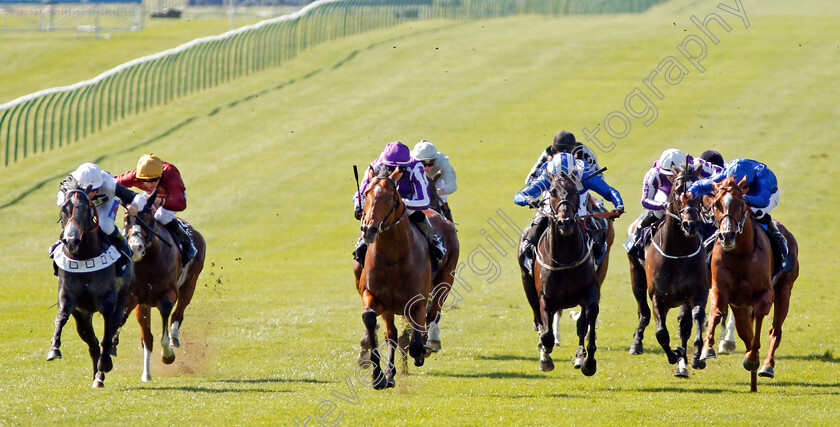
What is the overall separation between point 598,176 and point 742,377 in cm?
265

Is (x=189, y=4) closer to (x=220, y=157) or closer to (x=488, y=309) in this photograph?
(x=220, y=157)

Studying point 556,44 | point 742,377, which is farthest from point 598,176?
point 556,44

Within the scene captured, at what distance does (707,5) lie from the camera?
56.4 metres

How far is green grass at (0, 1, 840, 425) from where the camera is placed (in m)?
10.2

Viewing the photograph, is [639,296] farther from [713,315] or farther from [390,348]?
[390,348]

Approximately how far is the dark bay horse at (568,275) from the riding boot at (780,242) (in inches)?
82.7

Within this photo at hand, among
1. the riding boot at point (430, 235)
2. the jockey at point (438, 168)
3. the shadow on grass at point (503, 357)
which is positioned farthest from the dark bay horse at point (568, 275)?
the jockey at point (438, 168)

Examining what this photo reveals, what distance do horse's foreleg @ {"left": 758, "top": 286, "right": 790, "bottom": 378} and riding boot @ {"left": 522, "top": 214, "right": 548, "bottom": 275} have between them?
8.32 feet

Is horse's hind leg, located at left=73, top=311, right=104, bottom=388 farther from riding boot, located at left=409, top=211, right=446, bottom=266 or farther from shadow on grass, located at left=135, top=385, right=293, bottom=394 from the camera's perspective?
riding boot, located at left=409, top=211, right=446, bottom=266

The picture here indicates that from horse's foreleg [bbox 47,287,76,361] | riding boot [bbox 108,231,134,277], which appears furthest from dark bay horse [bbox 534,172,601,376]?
horse's foreleg [bbox 47,287,76,361]

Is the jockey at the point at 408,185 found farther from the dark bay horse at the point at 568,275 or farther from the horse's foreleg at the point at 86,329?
the horse's foreleg at the point at 86,329

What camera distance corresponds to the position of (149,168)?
1171 centimetres

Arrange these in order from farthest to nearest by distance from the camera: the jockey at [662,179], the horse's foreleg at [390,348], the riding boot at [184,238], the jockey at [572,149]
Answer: the riding boot at [184,238] < the jockey at [572,149] < the jockey at [662,179] < the horse's foreleg at [390,348]

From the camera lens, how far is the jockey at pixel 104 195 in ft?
33.6
